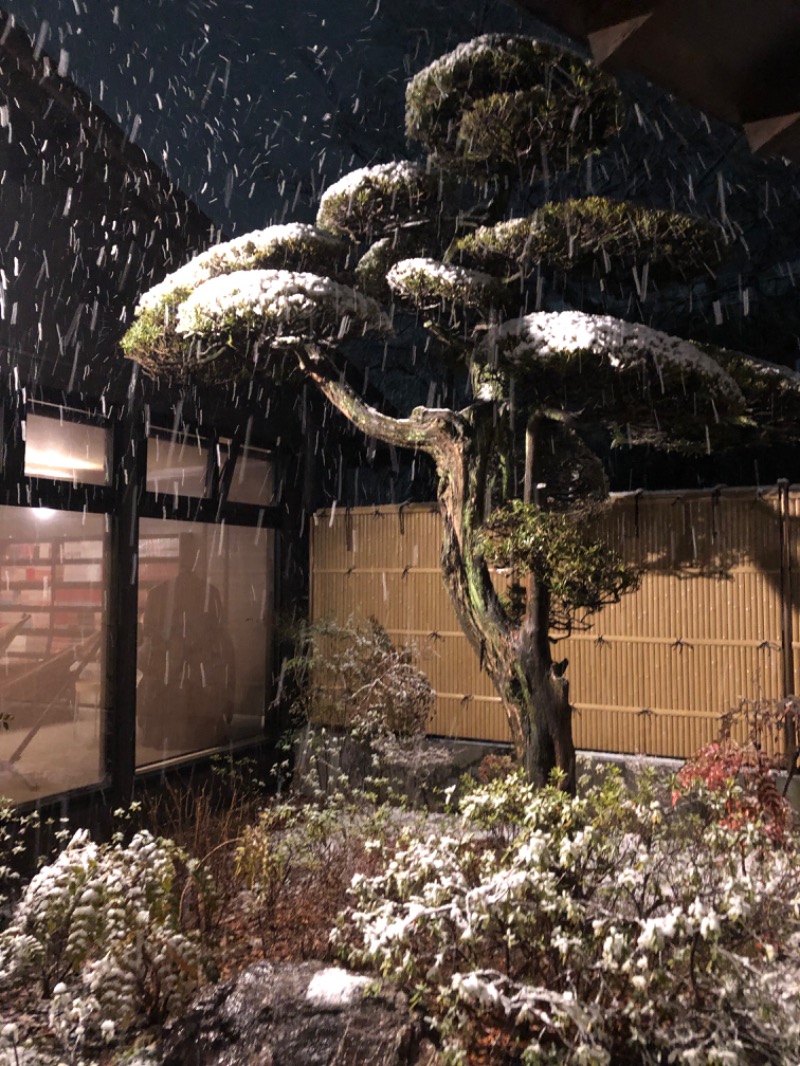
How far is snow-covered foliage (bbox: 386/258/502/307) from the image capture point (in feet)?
15.9

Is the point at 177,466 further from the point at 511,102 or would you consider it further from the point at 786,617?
the point at 786,617

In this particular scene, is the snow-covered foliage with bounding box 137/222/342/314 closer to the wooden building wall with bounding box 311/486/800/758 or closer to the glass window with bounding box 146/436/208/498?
the glass window with bounding box 146/436/208/498

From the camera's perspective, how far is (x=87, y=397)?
5.88m

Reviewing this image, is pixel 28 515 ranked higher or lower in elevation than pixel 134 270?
lower

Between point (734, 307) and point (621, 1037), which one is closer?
Answer: point (621, 1037)

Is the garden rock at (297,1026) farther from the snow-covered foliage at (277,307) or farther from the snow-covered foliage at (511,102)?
the snow-covered foliage at (511,102)

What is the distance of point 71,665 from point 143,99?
721 cm

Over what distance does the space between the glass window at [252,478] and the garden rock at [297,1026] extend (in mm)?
4870

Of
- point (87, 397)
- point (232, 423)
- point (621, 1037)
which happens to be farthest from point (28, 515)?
point (621, 1037)

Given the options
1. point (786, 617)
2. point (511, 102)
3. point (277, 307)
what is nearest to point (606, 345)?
point (511, 102)

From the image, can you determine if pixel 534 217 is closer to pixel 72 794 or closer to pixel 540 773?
pixel 540 773

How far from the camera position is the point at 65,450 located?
229 inches

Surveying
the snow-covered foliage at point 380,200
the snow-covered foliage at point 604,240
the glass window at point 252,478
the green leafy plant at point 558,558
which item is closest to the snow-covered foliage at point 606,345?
the snow-covered foliage at point 604,240

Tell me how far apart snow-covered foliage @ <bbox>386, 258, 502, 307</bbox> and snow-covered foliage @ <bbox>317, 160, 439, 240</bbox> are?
2.54 feet
